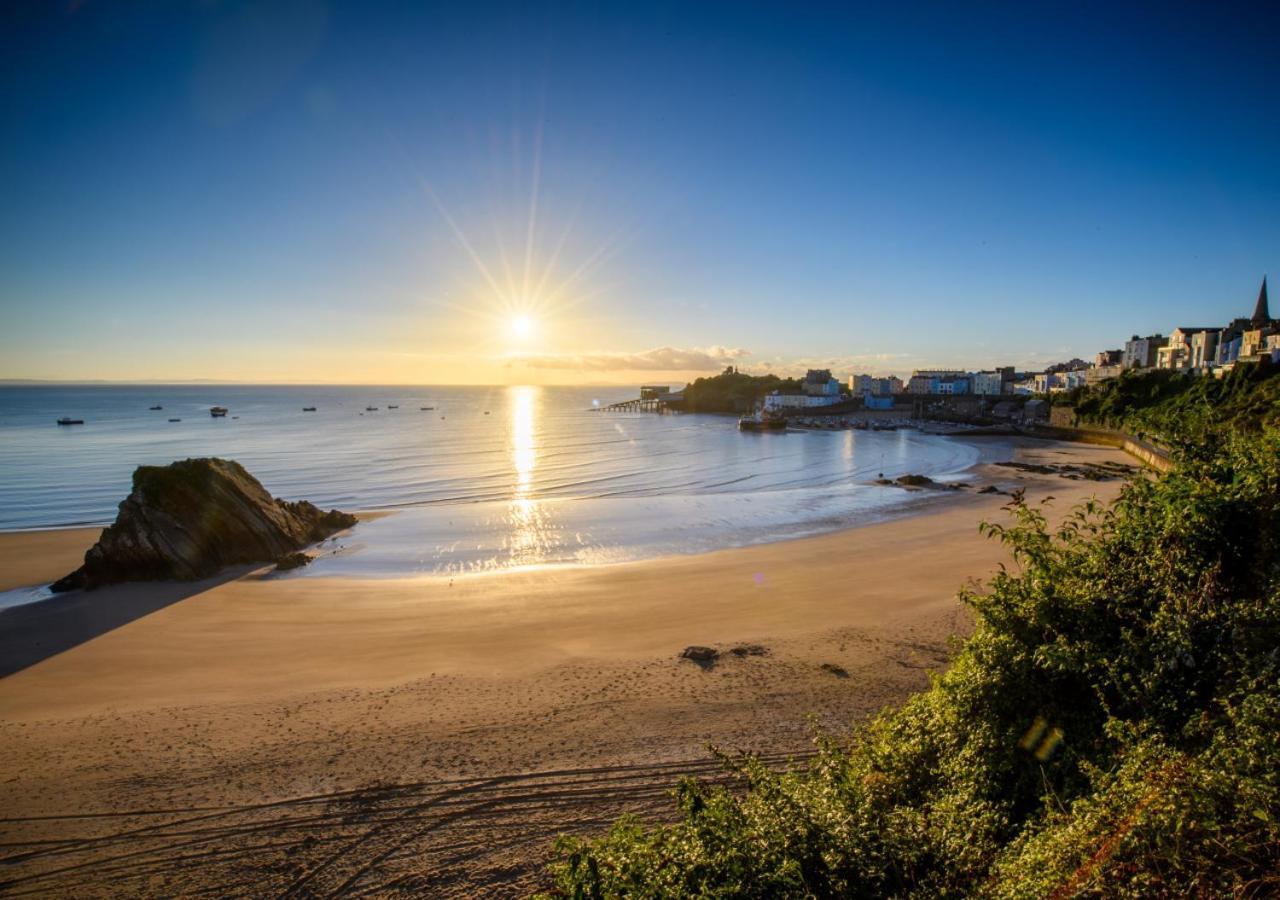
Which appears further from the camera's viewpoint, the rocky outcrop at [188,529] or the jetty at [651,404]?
the jetty at [651,404]

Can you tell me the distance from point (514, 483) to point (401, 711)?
3318 centimetres

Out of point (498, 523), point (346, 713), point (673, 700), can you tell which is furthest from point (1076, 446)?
point (346, 713)

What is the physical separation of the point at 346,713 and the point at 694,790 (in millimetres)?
8453

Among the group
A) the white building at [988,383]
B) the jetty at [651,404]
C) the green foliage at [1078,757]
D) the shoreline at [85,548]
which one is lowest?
the shoreline at [85,548]

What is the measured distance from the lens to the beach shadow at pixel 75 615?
A: 1511 centimetres

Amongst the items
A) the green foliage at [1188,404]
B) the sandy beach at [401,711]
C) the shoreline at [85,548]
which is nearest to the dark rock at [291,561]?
the shoreline at [85,548]

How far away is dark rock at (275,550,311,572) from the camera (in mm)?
22797

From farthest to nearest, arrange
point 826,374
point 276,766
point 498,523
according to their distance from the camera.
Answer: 1. point 826,374
2. point 498,523
3. point 276,766

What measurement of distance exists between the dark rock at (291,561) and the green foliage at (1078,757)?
21.4 m

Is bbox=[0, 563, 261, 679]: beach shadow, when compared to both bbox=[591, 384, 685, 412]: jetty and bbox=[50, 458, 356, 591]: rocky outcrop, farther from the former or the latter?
bbox=[591, 384, 685, 412]: jetty

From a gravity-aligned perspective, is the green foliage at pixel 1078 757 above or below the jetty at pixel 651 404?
below

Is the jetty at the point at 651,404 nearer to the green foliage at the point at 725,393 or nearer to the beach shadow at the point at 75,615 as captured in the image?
the green foliage at the point at 725,393

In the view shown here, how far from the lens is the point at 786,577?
20.9 meters

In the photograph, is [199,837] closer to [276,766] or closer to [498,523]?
[276,766]
